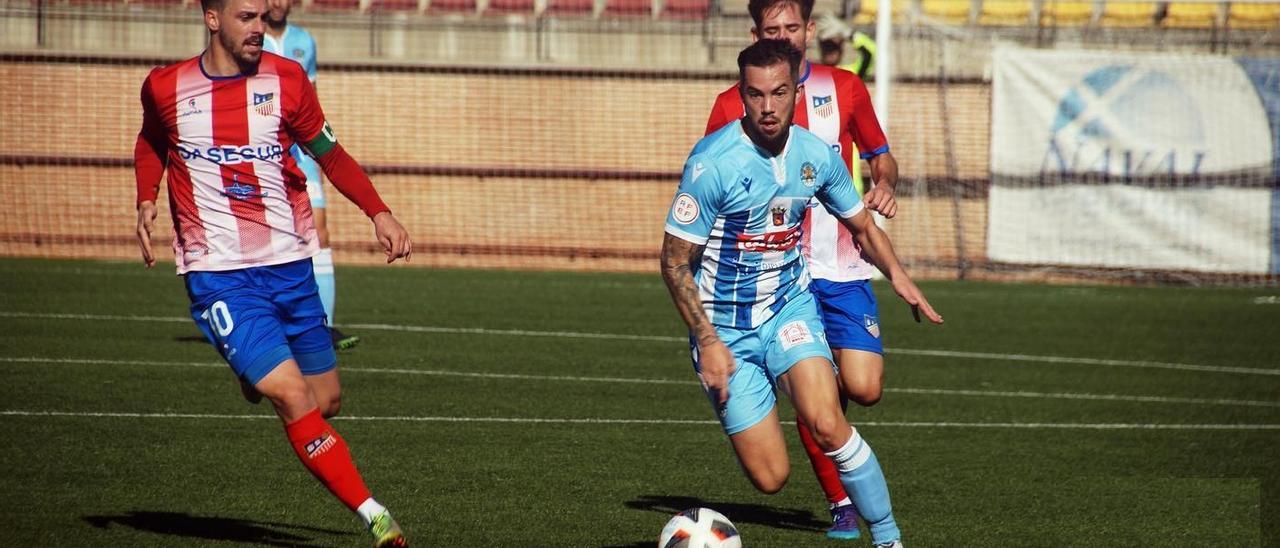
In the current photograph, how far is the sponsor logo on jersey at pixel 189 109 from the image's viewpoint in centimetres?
623

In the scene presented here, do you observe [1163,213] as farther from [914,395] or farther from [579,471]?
[579,471]

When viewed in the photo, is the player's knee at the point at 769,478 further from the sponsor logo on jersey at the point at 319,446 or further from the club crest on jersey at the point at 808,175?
the sponsor logo on jersey at the point at 319,446

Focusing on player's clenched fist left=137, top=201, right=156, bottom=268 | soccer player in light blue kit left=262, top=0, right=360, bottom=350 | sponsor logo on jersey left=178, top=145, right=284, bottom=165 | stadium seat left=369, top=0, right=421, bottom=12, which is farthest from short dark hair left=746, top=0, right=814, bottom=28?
stadium seat left=369, top=0, right=421, bottom=12

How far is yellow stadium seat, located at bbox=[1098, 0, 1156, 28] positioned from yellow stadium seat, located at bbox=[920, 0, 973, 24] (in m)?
1.93

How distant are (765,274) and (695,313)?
0.48 metres

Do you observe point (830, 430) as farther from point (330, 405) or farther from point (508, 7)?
point (508, 7)

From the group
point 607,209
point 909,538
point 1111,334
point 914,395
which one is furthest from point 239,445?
point 607,209

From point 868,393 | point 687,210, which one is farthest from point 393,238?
point 868,393

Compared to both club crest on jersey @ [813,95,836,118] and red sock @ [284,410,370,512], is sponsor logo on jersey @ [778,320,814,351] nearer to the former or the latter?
club crest on jersey @ [813,95,836,118]

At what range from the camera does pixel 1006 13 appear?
2284 centimetres

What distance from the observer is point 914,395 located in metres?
10.8

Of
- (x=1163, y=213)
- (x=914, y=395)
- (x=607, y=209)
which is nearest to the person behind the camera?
(x=914, y=395)

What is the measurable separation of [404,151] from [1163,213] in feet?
30.8

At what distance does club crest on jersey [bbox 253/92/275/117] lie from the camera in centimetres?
627
